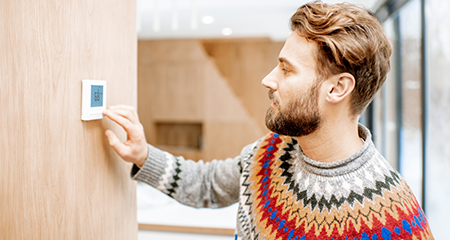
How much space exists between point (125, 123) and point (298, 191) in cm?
51

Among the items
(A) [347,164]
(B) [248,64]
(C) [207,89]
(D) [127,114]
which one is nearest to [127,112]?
(D) [127,114]

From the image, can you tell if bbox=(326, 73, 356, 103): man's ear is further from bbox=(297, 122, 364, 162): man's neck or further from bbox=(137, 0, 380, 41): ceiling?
→ bbox=(137, 0, 380, 41): ceiling

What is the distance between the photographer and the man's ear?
88 centimetres

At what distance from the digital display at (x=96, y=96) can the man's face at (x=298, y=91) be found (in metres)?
0.43

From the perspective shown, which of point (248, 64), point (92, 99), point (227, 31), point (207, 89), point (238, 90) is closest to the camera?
point (92, 99)

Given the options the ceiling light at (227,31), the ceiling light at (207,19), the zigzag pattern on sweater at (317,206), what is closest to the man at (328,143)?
the zigzag pattern on sweater at (317,206)

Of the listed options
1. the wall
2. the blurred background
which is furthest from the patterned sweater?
the wall

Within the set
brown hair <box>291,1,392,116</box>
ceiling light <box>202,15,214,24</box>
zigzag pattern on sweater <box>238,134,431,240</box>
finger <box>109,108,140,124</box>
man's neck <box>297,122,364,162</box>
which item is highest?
ceiling light <box>202,15,214,24</box>

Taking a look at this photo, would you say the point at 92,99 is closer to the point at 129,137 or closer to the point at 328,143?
the point at 129,137

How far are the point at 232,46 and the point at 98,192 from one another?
16.0 ft

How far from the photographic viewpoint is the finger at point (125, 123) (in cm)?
98

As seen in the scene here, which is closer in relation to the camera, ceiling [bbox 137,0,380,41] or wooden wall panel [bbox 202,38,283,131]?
ceiling [bbox 137,0,380,41]

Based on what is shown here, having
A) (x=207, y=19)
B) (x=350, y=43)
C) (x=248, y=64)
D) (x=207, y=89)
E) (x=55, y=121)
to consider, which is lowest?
(x=55, y=121)

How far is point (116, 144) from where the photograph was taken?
1.01 metres
